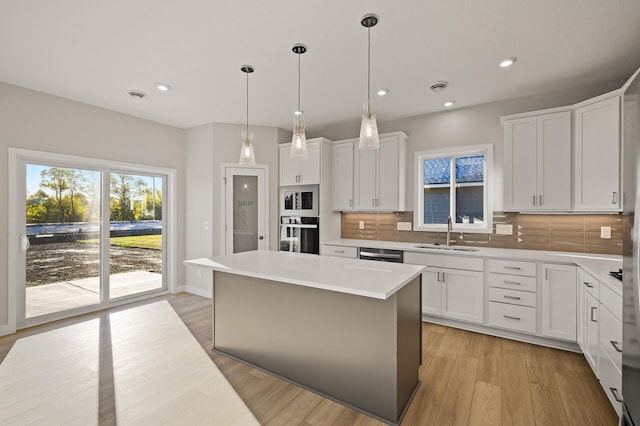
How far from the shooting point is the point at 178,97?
3.73m

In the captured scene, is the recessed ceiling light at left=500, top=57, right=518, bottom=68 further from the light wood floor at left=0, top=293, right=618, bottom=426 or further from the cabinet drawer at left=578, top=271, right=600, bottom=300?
the light wood floor at left=0, top=293, right=618, bottom=426

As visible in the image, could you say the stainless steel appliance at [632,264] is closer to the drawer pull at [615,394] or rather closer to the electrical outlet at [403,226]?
the drawer pull at [615,394]

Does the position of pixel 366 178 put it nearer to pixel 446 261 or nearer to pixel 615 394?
pixel 446 261

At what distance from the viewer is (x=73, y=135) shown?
3.84 m

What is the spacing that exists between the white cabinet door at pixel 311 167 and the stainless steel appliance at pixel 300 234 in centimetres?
58

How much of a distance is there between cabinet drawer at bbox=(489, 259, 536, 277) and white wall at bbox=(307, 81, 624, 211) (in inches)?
32.8

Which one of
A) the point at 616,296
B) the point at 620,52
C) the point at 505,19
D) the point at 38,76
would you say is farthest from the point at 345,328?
the point at 38,76

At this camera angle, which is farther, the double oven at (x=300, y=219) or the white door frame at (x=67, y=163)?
the double oven at (x=300, y=219)

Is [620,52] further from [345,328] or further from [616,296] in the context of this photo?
[345,328]

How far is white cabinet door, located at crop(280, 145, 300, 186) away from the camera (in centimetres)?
480

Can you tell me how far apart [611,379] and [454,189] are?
2588 mm

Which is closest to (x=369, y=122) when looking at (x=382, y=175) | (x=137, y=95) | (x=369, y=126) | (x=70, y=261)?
(x=369, y=126)

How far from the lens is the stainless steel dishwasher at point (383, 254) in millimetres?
3795

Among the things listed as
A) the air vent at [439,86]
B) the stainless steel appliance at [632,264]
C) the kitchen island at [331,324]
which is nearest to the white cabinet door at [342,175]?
the air vent at [439,86]
